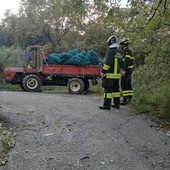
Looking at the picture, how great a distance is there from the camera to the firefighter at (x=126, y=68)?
990 centimetres

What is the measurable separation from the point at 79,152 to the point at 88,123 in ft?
6.34

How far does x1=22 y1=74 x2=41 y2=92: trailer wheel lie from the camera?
50.0ft

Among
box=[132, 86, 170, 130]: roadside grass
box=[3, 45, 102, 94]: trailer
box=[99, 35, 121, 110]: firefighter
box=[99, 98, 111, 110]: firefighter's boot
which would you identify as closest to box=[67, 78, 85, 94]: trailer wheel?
box=[3, 45, 102, 94]: trailer

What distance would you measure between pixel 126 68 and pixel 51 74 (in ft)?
18.9

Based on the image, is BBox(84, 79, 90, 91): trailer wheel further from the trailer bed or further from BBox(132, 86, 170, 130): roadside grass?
BBox(132, 86, 170, 130): roadside grass

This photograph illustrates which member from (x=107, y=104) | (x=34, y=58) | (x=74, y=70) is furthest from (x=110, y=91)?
(x=34, y=58)

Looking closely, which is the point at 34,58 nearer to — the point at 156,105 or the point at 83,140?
the point at 156,105

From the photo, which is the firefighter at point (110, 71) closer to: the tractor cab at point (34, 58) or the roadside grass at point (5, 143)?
the roadside grass at point (5, 143)

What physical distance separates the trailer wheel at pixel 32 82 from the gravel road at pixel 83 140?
21.0 feet

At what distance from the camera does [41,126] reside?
676cm

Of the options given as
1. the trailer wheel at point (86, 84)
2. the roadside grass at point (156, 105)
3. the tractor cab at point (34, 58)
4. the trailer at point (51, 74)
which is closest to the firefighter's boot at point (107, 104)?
the roadside grass at point (156, 105)

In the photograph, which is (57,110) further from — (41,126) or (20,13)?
(20,13)

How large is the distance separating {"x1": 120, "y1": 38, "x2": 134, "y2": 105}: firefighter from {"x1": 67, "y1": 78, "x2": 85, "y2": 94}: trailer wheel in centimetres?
476

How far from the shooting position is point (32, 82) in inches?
602
